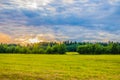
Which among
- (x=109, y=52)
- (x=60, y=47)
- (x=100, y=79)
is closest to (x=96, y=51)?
(x=109, y=52)

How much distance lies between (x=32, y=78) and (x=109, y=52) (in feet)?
422

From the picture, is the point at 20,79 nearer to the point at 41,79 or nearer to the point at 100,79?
the point at 41,79

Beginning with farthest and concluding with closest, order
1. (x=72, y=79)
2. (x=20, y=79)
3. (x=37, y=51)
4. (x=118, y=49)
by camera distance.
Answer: (x=37, y=51), (x=118, y=49), (x=72, y=79), (x=20, y=79)

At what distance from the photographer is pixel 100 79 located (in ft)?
90.7

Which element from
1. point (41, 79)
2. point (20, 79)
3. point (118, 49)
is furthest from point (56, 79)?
point (118, 49)

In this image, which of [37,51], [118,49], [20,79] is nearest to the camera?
[20,79]

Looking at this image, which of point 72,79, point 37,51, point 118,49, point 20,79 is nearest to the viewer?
point 20,79

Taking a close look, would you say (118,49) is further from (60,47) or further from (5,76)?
(5,76)

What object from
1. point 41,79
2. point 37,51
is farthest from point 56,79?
point 37,51

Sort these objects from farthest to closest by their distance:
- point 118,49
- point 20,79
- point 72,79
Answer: point 118,49 → point 72,79 → point 20,79

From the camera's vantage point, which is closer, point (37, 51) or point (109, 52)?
point (109, 52)

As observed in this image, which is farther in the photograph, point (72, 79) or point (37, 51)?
point (37, 51)

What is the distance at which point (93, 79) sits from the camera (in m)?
27.3

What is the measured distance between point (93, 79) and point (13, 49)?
14286 centimetres
